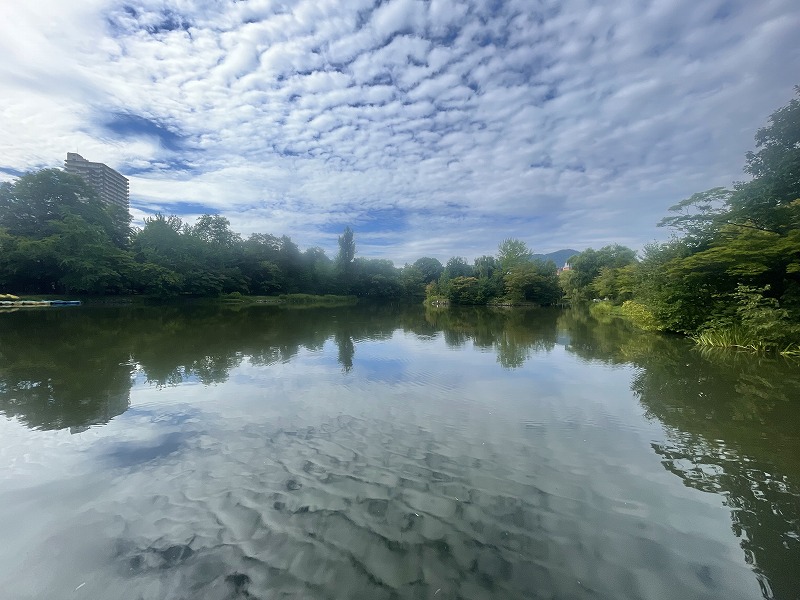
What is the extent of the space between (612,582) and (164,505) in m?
3.60

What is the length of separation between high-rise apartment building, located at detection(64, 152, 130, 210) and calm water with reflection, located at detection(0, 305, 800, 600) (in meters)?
84.6

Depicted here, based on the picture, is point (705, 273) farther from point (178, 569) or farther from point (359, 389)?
point (178, 569)

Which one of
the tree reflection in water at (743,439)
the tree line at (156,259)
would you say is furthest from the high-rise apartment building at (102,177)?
the tree reflection in water at (743,439)

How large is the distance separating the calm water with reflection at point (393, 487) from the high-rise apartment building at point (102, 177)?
84.6 meters

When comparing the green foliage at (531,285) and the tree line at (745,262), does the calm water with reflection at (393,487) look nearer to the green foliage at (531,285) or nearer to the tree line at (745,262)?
the tree line at (745,262)

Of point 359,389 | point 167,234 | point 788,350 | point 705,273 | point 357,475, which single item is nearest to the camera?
point 357,475

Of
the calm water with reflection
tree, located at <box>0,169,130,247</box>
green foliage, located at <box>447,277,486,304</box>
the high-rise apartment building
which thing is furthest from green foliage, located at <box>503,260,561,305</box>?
the high-rise apartment building

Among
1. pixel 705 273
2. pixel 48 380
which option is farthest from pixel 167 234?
pixel 705 273

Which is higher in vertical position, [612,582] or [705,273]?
[705,273]

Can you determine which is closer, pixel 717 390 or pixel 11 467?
pixel 11 467

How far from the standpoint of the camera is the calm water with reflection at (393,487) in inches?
102

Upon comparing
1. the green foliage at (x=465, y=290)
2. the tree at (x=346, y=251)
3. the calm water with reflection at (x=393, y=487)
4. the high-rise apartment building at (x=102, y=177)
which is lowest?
the calm water with reflection at (x=393, y=487)

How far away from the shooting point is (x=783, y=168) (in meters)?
13.4

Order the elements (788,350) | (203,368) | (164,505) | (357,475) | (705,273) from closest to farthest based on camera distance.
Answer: (164,505) → (357,475) → (203,368) → (788,350) → (705,273)
